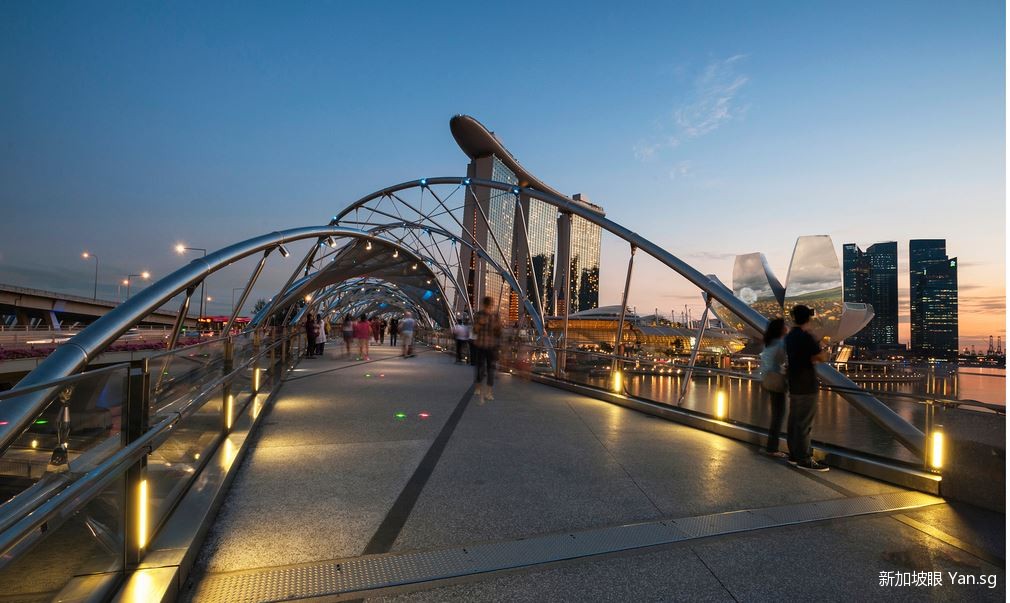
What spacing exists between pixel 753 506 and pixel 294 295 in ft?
124

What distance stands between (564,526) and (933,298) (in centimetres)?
21578

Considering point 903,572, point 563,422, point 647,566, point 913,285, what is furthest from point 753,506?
point 913,285

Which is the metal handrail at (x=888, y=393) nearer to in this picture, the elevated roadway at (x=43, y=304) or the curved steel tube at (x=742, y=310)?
the curved steel tube at (x=742, y=310)

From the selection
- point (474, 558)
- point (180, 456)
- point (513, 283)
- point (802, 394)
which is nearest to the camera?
point (474, 558)

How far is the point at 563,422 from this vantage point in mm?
8398

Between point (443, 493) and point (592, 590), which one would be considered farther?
point (443, 493)

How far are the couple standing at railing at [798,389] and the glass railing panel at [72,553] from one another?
6.22 metres

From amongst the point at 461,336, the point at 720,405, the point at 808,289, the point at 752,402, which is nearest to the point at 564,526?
the point at 752,402

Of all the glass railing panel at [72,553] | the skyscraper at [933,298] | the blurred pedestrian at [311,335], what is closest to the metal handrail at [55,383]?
the glass railing panel at [72,553]

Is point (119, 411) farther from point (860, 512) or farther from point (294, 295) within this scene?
point (294, 295)

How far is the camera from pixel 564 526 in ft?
13.2

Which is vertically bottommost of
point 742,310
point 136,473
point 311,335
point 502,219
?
point 136,473

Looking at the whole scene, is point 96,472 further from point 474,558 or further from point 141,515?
point 474,558

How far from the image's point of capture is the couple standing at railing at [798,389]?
19.3 ft
